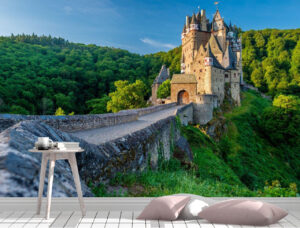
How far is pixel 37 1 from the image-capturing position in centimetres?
538

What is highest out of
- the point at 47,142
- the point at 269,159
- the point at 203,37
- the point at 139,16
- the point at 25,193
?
the point at 203,37

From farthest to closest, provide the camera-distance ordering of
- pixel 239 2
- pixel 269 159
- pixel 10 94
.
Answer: pixel 10 94 → pixel 269 159 → pixel 239 2

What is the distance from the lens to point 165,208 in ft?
7.53

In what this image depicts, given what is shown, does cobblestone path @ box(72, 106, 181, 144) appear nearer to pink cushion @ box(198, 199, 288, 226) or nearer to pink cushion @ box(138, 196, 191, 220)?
pink cushion @ box(138, 196, 191, 220)

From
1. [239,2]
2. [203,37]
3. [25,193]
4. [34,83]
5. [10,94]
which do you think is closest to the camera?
[25,193]

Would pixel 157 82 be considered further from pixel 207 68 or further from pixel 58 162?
pixel 58 162

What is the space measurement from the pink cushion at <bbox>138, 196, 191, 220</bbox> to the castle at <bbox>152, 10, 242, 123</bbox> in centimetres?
2244

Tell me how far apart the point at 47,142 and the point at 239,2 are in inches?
207

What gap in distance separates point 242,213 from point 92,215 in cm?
143

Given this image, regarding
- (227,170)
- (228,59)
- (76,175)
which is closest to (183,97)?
(228,59)

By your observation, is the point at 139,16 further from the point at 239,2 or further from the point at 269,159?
the point at 269,159

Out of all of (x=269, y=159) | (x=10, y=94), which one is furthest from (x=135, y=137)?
(x=10, y=94)

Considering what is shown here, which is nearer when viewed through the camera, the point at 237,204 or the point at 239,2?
the point at 237,204

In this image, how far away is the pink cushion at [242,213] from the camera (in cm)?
218
